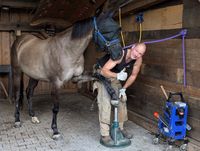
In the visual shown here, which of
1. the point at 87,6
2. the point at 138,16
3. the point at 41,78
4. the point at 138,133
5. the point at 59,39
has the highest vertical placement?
the point at 87,6

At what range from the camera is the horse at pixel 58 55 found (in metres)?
3.15

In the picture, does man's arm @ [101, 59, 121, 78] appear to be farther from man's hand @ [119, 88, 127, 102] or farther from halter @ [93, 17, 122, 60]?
man's hand @ [119, 88, 127, 102]

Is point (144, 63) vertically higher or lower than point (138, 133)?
higher

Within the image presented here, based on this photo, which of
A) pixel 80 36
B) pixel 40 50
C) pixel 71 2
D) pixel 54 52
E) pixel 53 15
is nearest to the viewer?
pixel 80 36

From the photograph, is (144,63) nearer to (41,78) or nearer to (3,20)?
(41,78)

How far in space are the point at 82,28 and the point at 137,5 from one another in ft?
3.17

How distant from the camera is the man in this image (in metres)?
2.95

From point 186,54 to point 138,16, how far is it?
1183 millimetres

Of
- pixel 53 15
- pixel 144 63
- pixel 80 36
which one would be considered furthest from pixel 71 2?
pixel 144 63

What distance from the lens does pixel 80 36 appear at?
3172 millimetres

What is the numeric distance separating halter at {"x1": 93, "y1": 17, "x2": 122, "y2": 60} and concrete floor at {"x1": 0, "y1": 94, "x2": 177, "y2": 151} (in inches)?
45.3

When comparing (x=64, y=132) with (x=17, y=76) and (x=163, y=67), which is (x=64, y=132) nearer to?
(x=17, y=76)

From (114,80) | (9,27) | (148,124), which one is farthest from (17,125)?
(9,27)

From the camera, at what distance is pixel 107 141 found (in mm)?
3107
